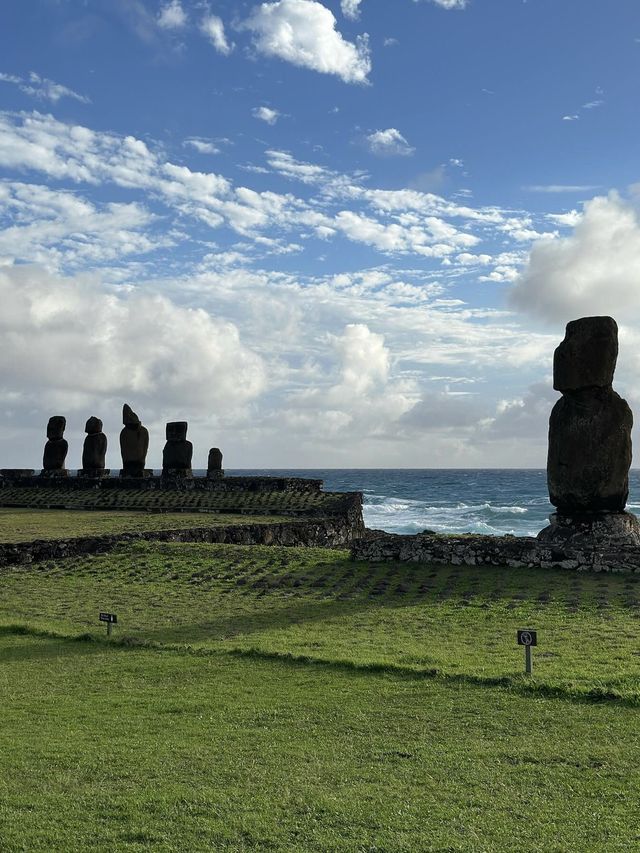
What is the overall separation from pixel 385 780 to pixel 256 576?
10011mm

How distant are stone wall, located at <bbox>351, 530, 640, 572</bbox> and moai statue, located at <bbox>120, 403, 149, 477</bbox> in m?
22.8

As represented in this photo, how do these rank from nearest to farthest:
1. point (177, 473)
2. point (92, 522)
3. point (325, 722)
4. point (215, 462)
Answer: point (325, 722) < point (92, 522) < point (177, 473) < point (215, 462)

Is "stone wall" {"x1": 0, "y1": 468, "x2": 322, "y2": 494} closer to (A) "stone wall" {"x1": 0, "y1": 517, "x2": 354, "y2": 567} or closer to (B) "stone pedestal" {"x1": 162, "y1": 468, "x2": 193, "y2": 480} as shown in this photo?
(B) "stone pedestal" {"x1": 162, "y1": 468, "x2": 193, "y2": 480}

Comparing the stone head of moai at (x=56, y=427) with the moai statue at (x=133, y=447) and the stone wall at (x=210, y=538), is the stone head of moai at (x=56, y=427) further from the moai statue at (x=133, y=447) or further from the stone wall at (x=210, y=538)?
the stone wall at (x=210, y=538)

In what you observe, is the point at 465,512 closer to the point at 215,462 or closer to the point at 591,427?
the point at 215,462

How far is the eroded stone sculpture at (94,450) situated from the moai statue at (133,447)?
2.10 m

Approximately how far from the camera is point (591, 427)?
15.5 m

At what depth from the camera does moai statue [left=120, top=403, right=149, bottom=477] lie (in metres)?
37.9

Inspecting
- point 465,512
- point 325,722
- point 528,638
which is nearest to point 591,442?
point 528,638

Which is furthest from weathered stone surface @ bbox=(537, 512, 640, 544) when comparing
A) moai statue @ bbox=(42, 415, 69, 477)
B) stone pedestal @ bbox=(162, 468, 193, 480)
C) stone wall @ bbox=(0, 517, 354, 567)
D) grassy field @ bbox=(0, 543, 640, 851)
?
moai statue @ bbox=(42, 415, 69, 477)

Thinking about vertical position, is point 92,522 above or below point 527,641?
below

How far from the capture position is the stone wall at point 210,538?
18062 mm

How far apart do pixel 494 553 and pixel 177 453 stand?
24553 mm

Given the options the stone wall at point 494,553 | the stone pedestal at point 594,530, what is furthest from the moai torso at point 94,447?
the stone pedestal at point 594,530
